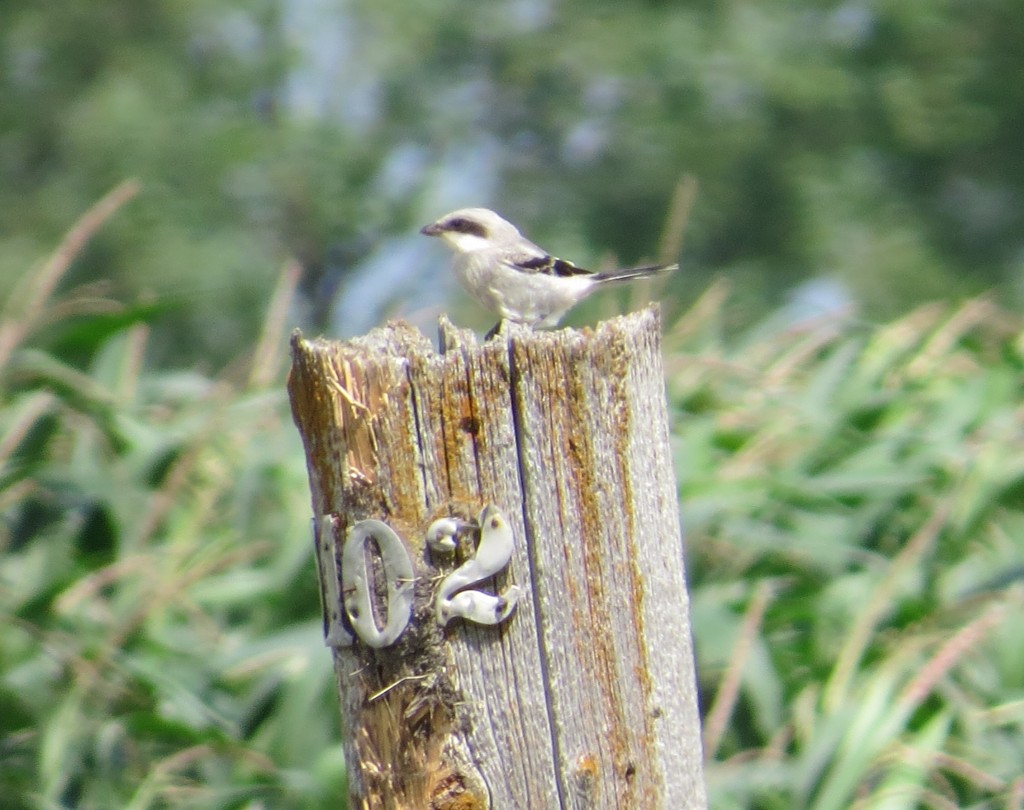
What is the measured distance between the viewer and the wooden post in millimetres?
1922

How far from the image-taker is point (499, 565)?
1.90 metres

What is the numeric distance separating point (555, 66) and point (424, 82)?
1.28m

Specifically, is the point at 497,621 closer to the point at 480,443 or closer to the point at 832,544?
the point at 480,443

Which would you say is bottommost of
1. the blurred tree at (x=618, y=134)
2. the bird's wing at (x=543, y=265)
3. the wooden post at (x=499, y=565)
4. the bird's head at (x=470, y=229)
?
the wooden post at (x=499, y=565)

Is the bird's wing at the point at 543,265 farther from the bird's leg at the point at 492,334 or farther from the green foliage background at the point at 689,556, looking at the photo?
the bird's leg at the point at 492,334

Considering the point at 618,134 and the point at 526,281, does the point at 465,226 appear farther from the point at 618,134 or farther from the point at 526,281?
the point at 618,134

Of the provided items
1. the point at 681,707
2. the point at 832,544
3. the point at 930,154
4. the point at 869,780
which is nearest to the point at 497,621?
the point at 681,707

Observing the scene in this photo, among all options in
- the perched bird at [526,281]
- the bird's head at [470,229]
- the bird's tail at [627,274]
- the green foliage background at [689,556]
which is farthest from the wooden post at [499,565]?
the bird's head at [470,229]

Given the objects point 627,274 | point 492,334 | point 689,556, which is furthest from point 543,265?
point 492,334

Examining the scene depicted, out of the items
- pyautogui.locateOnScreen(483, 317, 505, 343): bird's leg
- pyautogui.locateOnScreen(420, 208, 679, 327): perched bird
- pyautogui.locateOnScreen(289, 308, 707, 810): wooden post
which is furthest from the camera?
pyautogui.locateOnScreen(420, 208, 679, 327): perched bird

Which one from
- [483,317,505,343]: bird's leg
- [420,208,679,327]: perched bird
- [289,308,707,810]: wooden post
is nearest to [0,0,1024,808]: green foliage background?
[420,208,679,327]: perched bird

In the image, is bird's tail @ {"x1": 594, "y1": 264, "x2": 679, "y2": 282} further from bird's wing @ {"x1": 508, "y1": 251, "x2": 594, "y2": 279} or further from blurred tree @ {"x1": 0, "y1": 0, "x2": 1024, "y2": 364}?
blurred tree @ {"x1": 0, "y1": 0, "x2": 1024, "y2": 364}

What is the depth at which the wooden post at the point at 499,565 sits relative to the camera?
1.92 metres

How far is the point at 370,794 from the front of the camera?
6.55ft
